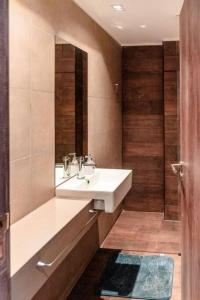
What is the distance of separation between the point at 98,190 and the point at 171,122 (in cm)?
239

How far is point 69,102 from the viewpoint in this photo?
9.87 feet

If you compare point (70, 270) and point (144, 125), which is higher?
point (144, 125)

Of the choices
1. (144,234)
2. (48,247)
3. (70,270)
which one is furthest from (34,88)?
(144,234)

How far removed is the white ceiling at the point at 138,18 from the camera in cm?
313

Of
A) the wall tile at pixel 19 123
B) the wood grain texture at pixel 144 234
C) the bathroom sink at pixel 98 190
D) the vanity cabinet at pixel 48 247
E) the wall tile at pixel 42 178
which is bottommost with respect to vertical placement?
the wood grain texture at pixel 144 234

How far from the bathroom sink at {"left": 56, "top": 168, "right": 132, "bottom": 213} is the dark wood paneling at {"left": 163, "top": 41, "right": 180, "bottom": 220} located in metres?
1.65

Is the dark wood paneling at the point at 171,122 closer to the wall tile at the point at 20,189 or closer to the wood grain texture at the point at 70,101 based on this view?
the wood grain texture at the point at 70,101

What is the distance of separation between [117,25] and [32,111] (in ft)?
6.81

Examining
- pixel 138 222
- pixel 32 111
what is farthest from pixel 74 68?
pixel 138 222

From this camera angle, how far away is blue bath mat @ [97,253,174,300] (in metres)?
2.79

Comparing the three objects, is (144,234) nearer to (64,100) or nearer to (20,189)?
(64,100)

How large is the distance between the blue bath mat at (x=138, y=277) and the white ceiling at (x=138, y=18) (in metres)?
2.25

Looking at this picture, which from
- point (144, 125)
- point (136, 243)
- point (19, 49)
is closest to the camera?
point (19, 49)

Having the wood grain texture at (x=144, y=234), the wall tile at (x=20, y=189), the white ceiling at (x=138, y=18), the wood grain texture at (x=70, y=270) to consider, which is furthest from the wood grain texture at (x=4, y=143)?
the wood grain texture at (x=144, y=234)
